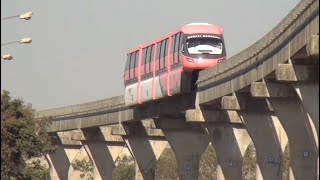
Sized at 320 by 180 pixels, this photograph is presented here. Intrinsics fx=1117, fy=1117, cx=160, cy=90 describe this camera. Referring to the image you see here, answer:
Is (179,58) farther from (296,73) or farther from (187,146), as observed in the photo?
(187,146)

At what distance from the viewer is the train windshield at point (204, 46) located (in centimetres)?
6128

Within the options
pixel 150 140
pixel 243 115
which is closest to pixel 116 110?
pixel 150 140

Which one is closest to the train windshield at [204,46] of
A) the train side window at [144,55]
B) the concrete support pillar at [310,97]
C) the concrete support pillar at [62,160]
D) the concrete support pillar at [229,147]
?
the train side window at [144,55]

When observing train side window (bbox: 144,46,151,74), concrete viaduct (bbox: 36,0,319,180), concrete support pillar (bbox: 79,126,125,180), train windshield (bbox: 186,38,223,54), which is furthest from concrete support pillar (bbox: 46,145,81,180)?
train windshield (bbox: 186,38,223,54)

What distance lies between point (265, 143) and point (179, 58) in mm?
6778

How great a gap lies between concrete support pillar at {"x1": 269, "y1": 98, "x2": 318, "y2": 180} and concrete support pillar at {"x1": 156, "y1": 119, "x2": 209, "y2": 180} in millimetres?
26845

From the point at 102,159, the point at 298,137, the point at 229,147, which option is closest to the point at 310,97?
the point at 298,137

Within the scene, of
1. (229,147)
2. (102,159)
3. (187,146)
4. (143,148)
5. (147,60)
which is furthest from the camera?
(102,159)

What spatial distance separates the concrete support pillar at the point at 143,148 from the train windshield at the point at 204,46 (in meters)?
27.6

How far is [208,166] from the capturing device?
511 feet

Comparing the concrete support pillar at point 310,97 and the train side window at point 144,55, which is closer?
the concrete support pillar at point 310,97

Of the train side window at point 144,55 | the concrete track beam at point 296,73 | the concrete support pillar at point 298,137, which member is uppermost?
the train side window at point 144,55

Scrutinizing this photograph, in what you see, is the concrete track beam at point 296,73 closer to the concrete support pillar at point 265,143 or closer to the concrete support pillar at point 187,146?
the concrete support pillar at point 265,143

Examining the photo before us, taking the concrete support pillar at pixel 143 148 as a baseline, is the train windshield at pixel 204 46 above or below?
above
